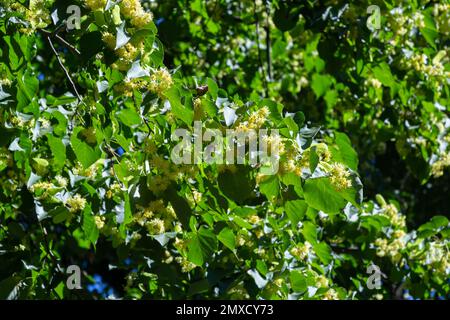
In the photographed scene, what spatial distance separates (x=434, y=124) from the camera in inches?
155

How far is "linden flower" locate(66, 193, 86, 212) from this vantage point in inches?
108

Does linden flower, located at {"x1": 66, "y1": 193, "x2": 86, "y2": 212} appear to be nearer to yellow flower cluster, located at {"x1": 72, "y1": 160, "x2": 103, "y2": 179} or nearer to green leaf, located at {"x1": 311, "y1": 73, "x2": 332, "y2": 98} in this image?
yellow flower cluster, located at {"x1": 72, "y1": 160, "x2": 103, "y2": 179}

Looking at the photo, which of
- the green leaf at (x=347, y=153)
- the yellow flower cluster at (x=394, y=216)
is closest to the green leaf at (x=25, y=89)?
the green leaf at (x=347, y=153)

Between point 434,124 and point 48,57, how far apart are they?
91.1 inches

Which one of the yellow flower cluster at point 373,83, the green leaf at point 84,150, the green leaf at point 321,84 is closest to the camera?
the green leaf at point 84,150

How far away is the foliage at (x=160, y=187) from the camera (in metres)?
2.08

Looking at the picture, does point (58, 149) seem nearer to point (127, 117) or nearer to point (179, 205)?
point (127, 117)

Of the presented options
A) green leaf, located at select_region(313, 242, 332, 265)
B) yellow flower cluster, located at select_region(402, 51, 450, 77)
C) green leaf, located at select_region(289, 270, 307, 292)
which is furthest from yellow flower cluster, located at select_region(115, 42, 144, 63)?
yellow flower cluster, located at select_region(402, 51, 450, 77)

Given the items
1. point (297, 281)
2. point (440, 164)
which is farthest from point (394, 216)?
point (297, 281)

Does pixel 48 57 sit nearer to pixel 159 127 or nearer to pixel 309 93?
pixel 309 93

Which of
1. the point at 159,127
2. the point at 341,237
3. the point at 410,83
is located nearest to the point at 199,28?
the point at 410,83

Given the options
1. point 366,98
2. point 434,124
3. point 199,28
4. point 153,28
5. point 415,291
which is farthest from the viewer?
point 199,28

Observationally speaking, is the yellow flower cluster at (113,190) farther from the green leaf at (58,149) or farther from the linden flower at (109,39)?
the linden flower at (109,39)

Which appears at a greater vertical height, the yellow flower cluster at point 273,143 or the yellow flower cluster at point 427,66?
the yellow flower cluster at point 273,143
